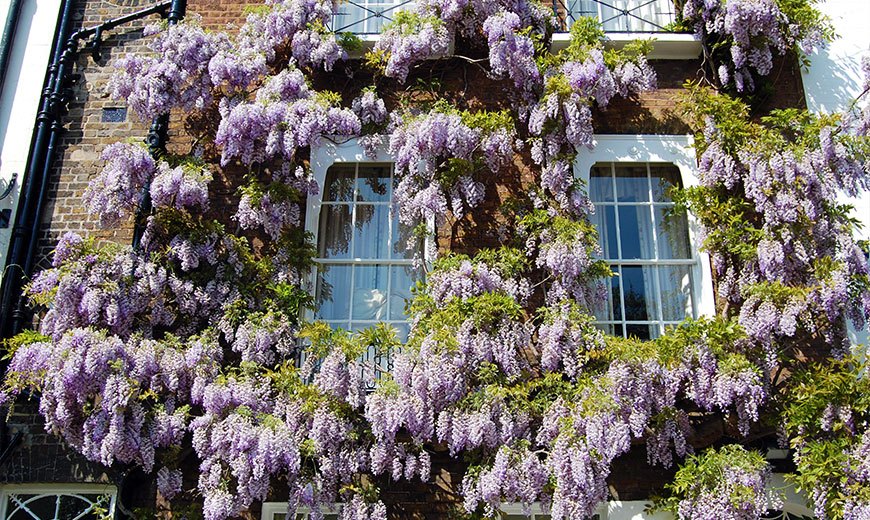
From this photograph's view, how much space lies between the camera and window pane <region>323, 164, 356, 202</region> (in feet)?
27.8

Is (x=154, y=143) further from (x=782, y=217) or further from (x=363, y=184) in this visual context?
(x=782, y=217)

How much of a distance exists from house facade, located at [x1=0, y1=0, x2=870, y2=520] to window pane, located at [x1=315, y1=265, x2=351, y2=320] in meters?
0.01

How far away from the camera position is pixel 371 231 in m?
8.32

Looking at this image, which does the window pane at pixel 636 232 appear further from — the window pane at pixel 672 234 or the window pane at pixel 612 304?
the window pane at pixel 612 304

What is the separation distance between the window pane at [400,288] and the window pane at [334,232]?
499 millimetres

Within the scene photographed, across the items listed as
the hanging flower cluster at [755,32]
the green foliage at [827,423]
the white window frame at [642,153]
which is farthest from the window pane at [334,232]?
the green foliage at [827,423]

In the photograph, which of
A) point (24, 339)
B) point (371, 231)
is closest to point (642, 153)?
point (371, 231)

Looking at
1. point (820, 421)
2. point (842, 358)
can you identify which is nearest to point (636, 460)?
point (820, 421)

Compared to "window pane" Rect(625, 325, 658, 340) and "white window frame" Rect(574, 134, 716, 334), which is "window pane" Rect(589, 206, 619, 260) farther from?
"window pane" Rect(625, 325, 658, 340)

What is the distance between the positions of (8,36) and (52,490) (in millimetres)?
4362

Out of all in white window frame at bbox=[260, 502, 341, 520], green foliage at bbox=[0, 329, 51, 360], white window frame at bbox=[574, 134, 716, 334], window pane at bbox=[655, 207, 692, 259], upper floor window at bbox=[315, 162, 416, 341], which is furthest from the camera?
white window frame at bbox=[574, 134, 716, 334]

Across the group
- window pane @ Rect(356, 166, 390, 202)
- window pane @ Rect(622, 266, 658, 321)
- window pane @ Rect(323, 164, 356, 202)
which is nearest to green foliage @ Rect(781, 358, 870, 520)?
window pane @ Rect(622, 266, 658, 321)

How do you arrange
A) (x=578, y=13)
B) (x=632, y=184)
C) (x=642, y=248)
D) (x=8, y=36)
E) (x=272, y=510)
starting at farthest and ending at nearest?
1. (x=578, y=13)
2. (x=8, y=36)
3. (x=632, y=184)
4. (x=642, y=248)
5. (x=272, y=510)

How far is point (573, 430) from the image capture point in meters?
6.71
